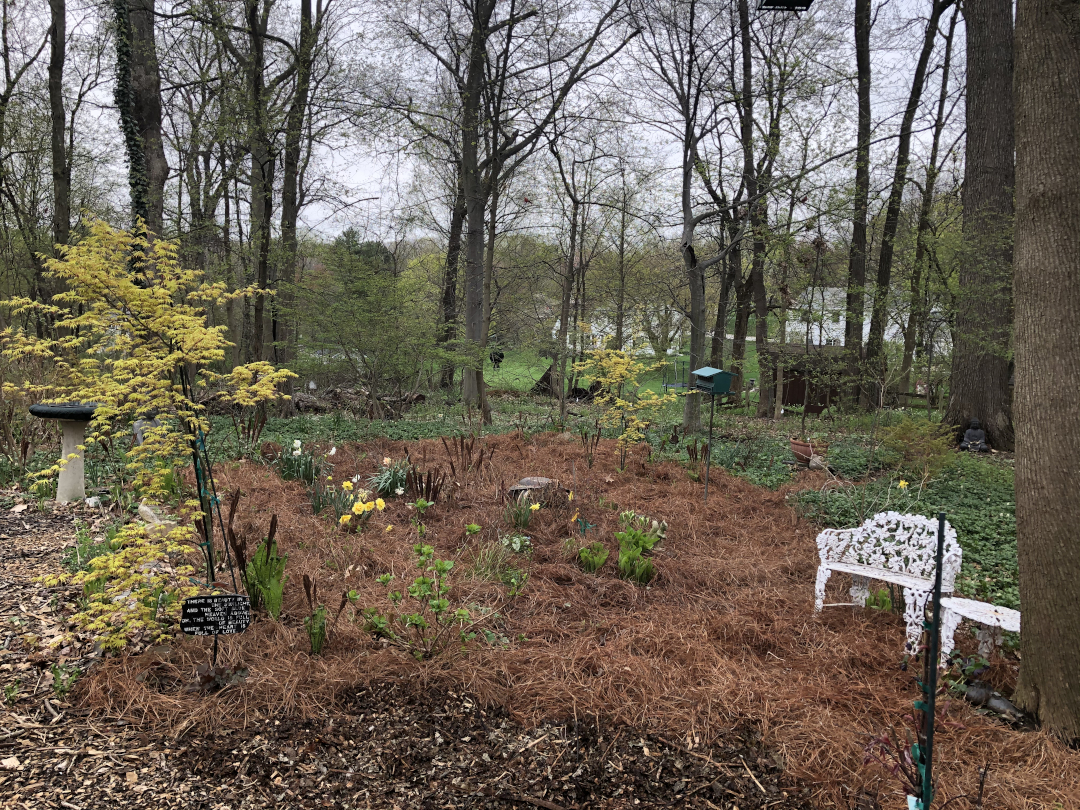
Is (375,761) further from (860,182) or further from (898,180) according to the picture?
(898,180)

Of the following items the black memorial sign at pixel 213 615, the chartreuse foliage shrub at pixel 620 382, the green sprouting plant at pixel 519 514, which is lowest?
the green sprouting plant at pixel 519 514

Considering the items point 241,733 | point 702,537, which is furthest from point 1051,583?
point 241,733

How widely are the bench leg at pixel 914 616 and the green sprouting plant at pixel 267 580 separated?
10.1 feet

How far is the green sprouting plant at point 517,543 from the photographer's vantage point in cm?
409

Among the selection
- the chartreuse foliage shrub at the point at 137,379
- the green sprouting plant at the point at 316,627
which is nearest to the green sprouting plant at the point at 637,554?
the green sprouting plant at the point at 316,627

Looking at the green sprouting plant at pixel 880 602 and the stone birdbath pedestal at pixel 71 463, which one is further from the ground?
the stone birdbath pedestal at pixel 71 463

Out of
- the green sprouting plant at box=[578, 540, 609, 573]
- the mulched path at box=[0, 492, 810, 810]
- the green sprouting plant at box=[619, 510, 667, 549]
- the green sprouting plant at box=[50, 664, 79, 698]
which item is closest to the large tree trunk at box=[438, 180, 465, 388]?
the green sprouting plant at box=[619, 510, 667, 549]

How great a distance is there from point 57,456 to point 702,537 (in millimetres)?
6114

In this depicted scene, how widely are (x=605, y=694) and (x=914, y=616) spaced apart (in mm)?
1676

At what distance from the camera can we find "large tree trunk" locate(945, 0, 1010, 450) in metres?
7.78

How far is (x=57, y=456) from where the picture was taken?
591cm

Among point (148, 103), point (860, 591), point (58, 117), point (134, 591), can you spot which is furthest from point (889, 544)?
point (58, 117)

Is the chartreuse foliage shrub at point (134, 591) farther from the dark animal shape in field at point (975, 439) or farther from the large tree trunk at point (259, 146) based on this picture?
the dark animal shape in field at point (975, 439)

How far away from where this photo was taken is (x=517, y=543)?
408 cm
